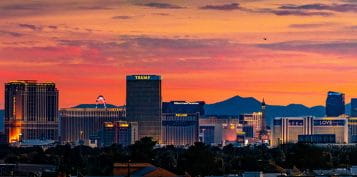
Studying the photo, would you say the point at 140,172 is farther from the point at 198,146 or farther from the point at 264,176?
the point at 198,146

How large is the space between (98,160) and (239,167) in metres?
17.1

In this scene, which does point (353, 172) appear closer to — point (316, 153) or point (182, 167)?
point (182, 167)

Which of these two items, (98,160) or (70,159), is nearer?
(98,160)

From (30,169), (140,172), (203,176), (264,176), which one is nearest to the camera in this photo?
(140,172)

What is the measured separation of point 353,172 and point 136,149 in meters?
52.5

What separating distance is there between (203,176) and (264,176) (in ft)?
59.9

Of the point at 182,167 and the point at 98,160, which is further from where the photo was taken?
the point at 98,160

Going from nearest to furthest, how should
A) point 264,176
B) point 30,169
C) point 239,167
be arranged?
1. point 264,176
2. point 239,167
3. point 30,169

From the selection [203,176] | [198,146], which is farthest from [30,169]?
[203,176]

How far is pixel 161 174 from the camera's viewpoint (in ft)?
355

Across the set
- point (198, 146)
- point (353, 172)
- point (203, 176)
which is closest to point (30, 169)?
point (198, 146)

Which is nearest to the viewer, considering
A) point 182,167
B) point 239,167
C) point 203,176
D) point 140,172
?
point 140,172

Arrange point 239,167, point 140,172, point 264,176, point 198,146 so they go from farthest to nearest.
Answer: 1. point 198,146
2. point 239,167
3. point 264,176
4. point 140,172

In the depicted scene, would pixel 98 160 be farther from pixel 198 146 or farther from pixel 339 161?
pixel 339 161
